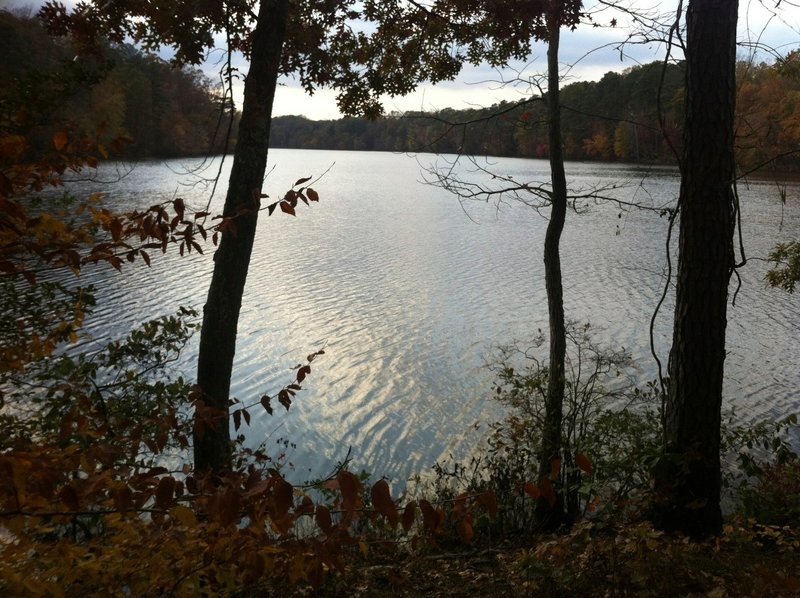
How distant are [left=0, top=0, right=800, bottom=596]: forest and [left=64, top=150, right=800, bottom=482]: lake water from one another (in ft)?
3.40

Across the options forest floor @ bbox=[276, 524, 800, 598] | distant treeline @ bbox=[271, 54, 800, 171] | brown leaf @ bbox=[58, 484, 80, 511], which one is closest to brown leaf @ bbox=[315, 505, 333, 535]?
brown leaf @ bbox=[58, 484, 80, 511]

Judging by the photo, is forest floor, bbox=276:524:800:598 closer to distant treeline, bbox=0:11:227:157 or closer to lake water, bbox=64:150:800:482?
lake water, bbox=64:150:800:482

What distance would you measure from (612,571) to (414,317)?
403 inches

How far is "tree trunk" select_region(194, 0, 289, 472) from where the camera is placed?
456 cm

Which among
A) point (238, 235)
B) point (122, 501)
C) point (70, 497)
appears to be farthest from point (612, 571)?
point (238, 235)

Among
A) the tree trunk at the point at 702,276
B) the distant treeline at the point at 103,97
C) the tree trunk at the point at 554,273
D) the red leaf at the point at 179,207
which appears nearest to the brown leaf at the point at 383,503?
the red leaf at the point at 179,207

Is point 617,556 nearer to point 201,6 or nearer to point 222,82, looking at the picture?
point 222,82

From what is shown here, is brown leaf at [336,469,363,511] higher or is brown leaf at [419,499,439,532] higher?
brown leaf at [336,469,363,511]

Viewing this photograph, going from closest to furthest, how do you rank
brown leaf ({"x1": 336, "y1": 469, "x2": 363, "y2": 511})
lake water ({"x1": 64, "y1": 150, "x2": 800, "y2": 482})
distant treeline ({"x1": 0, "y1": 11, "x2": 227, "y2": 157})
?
brown leaf ({"x1": 336, "y1": 469, "x2": 363, "y2": 511}) < distant treeline ({"x1": 0, "y1": 11, "x2": 227, "y2": 157}) < lake water ({"x1": 64, "y1": 150, "x2": 800, "y2": 482})

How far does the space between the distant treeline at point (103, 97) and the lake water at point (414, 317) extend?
1.14m

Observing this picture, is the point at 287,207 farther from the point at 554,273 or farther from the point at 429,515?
the point at 554,273

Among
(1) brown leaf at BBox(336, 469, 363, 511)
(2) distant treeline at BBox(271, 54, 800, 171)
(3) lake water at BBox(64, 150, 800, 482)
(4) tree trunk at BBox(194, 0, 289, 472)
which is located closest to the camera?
(1) brown leaf at BBox(336, 469, 363, 511)

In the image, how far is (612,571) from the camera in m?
3.46

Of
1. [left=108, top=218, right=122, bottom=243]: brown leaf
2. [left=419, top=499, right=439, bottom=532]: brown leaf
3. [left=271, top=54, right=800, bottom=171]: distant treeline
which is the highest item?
[left=271, top=54, right=800, bottom=171]: distant treeline
